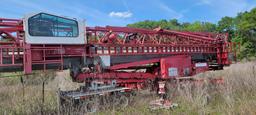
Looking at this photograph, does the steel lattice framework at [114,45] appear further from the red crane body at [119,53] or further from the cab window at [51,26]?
the cab window at [51,26]

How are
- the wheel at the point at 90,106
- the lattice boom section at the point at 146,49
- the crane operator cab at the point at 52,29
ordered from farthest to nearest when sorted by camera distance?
the lattice boom section at the point at 146,49 < the crane operator cab at the point at 52,29 < the wheel at the point at 90,106

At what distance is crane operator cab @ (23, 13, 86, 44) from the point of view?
8.02 m

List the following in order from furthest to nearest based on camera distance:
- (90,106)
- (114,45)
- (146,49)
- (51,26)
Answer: (146,49), (114,45), (51,26), (90,106)

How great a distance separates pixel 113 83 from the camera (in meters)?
10.1

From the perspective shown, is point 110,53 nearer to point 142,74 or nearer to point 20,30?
point 142,74

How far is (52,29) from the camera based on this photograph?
8.47m

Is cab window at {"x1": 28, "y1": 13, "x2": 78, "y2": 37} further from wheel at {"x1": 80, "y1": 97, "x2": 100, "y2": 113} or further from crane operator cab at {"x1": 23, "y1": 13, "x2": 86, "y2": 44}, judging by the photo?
wheel at {"x1": 80, "y1": 97, "x2": 100, "y2": 113}

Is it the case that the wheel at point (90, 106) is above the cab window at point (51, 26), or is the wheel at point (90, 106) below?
below

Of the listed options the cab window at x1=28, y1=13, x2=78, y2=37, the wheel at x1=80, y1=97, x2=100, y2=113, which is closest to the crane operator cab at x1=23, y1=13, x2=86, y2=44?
the cab window at x1=28, y1=13, x2=78, y2=37

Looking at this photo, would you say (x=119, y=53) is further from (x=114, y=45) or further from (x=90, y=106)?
(x=90, y=106)

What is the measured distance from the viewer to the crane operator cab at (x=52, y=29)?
802 centimetres

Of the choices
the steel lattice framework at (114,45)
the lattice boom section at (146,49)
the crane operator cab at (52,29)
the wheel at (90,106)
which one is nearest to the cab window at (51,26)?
the crane operator cab at (52,29)

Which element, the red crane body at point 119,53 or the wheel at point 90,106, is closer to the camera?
the wheel at point 90,106

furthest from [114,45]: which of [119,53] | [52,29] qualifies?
[52,29]
